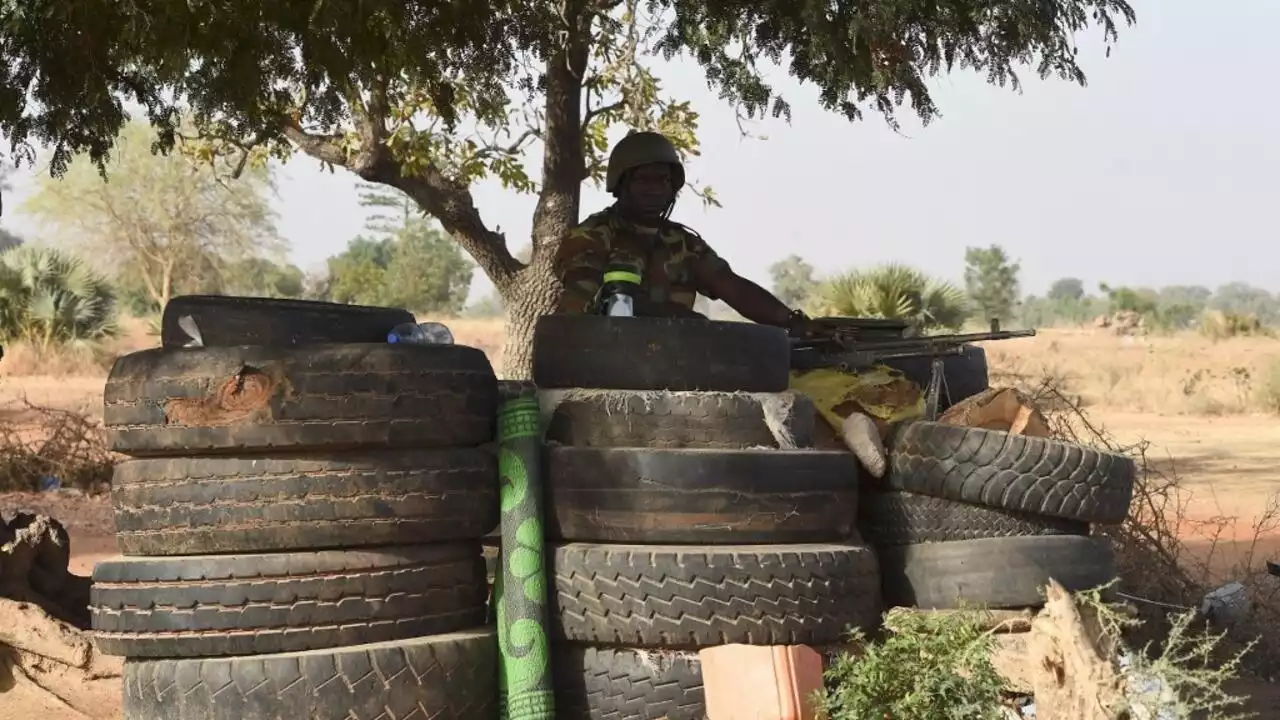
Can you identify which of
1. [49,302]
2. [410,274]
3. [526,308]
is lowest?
[526,308]

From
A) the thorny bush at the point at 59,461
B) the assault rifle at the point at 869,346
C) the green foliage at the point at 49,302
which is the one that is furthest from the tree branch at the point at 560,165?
the green foliage at the point at 49,302

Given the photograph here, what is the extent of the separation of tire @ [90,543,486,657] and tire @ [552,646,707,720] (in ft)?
1.48

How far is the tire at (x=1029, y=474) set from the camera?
437 centimetres

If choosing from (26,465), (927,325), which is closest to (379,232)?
(927,325)

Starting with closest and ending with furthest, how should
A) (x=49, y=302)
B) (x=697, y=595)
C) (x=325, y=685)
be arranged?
(x=325, y=685), (x=697, y=595), (x=49, y=302)

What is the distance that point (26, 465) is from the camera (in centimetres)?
1180

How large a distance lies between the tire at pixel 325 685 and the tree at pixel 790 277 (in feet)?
176

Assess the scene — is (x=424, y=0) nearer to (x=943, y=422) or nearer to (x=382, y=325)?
(x=382, y=325)

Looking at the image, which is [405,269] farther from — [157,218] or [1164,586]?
[1164,586]

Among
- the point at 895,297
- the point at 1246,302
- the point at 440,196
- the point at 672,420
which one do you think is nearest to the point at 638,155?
the point at 672,420

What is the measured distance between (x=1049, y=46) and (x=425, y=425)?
3.37 m

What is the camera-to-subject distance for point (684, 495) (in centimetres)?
399

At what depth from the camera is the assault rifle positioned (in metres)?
5.50

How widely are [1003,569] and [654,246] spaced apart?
2354 millimetres
